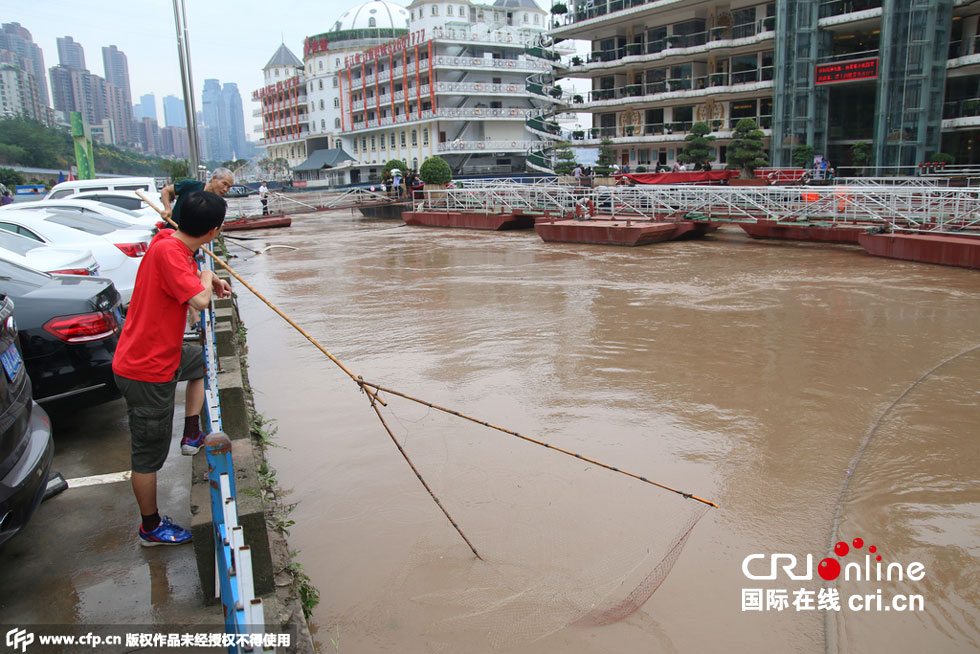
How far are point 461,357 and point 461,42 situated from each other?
53.8m

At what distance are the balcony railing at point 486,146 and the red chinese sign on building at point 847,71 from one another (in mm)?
28288

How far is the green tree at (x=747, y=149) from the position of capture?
3131cm

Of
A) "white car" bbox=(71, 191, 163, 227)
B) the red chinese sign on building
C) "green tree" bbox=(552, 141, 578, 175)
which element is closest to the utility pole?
"white car" bbox=(71, 191, 163, 227)

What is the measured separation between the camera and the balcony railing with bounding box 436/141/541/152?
5731 cm

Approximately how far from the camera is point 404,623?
12.5 ft

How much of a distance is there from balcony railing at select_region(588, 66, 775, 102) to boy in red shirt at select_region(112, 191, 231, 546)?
117ft

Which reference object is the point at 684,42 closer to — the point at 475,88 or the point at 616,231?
the point at 616,231

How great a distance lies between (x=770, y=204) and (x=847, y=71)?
15.5 meters

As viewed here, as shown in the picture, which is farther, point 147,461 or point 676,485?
point 676,485

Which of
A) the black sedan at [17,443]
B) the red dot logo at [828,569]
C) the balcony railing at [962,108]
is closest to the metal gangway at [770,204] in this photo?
the balcony railing at [962,108]

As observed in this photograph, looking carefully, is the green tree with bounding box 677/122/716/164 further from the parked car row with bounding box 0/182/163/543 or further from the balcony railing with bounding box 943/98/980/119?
the parked car row with bounding box 0/182/163/543

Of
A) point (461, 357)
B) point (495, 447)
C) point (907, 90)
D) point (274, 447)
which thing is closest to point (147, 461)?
point (274, 447)

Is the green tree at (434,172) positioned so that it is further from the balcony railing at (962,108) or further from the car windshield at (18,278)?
the car windshield at (18,278)

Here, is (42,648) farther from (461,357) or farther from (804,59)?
(804,59)
